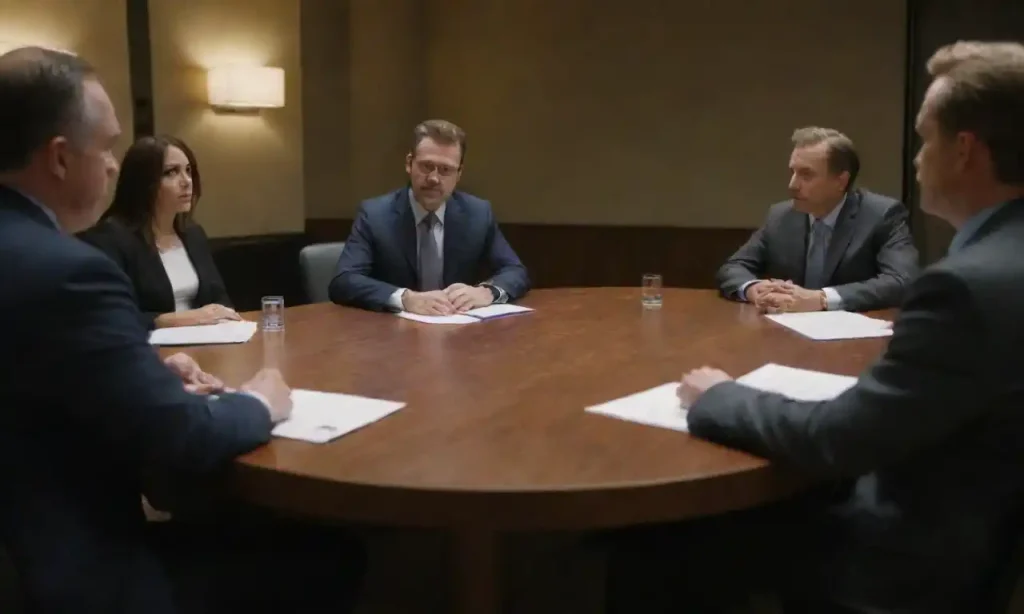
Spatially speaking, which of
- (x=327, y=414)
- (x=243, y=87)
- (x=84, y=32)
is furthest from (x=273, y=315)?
(x=243, y=87)

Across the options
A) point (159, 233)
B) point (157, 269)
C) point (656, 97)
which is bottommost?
point (157, 269)

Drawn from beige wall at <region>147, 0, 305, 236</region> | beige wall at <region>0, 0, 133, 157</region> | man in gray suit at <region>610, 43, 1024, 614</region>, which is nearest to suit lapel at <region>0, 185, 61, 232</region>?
man in gray suit at <region>610, 43, 1024, 614</region>

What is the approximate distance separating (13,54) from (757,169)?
4.23 meters

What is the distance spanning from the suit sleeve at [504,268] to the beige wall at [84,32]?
180 cm

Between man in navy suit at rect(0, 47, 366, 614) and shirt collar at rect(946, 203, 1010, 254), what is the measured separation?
1117 mm

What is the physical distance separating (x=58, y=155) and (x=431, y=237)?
1.95 meters

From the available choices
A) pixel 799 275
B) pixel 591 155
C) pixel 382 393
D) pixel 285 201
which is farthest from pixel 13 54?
pixel 591 155

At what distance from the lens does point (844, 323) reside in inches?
100

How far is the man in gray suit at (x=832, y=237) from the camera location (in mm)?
2965

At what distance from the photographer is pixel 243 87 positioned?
4508mm

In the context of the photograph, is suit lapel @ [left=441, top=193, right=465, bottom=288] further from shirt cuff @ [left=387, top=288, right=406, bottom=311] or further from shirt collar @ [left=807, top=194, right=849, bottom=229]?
shirt collar @ [left=807, top=194, right=849, bottom=229]

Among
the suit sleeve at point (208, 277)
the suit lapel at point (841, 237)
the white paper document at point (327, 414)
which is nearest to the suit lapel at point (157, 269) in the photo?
the suit sleeve at point (208, 277)

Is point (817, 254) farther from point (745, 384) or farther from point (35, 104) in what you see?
point (35, 104)

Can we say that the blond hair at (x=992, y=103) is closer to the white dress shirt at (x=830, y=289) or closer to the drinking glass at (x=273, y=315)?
the white dress shirt at (x=830, y=289)
